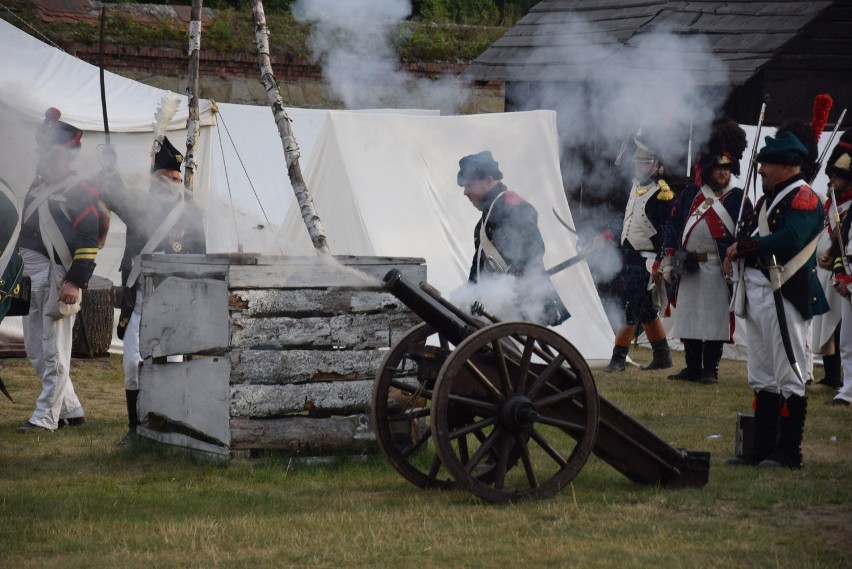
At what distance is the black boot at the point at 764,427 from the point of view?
5609 millimetres

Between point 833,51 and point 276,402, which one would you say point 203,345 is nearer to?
point 276,402

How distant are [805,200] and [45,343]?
422 cm

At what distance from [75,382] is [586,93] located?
19.9 feet

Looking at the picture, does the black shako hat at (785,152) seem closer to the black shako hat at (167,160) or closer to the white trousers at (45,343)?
the black shako hat at (167,160)

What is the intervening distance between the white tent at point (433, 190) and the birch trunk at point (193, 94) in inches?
52.9

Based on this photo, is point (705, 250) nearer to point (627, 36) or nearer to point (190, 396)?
point (627, 36)

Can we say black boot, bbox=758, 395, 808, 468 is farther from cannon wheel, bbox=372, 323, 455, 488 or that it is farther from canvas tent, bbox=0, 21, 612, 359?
canvas tent, bbox=0, 21, 612, 359

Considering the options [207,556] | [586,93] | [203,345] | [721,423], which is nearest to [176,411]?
[203,345]

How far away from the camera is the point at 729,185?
28.8ft

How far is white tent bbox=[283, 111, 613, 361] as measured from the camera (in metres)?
10.1

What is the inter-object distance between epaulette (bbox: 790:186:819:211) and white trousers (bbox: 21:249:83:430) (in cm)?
400

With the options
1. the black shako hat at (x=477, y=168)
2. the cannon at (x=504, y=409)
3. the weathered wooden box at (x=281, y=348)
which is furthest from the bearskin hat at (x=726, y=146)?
the cannon at (x=504, y=409)

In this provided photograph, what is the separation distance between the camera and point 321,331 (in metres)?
5.54

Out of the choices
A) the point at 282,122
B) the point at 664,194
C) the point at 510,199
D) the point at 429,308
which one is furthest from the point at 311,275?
the point at 664,194
